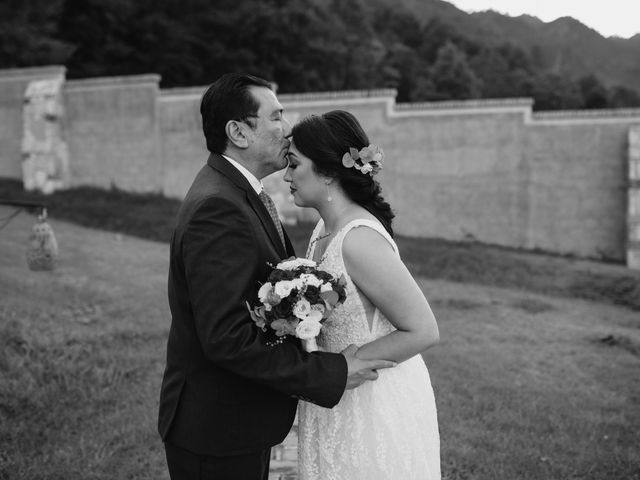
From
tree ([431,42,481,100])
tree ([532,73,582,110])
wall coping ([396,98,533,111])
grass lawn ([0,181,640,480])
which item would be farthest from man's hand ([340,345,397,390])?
tree ([532,73,582,110])

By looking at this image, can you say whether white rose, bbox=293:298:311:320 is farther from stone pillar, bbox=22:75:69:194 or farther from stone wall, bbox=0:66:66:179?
stone wall, bbox=0:66:66:179

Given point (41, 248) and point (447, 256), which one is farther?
point (447, 256)

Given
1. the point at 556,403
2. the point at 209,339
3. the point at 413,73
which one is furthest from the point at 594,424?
the point at 413,73

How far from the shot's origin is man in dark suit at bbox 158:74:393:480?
2.26 m

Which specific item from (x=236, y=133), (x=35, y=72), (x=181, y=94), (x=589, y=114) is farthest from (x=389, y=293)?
(x=35, y=72)

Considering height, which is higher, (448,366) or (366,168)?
(366,168)

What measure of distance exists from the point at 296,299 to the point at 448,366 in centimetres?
498

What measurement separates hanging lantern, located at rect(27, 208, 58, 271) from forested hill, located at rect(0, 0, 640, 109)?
60.3 feet

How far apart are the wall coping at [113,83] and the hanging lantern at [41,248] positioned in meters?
10.4

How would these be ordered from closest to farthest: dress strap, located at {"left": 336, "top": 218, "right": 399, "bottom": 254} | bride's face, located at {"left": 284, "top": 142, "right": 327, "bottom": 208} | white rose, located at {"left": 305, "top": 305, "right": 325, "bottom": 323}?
white rose, located at {"left": 305, "top": 305, "right": 325, "bottom": 323}
dress strap, located at {"left": 336, "top": 218, "right": 399, "bottom": 254}
bride's face, located at {"left": 284, "top": 142, "right": 327, "bottom": 208}

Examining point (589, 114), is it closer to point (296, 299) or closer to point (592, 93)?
point (296, 299)

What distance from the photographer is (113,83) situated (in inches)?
664

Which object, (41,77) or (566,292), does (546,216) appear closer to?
(566,292)

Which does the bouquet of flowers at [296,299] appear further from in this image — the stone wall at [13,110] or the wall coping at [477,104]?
the stone wall at [13,110]
